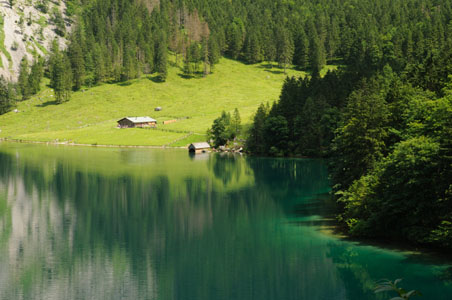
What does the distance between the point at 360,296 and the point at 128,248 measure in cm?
2242

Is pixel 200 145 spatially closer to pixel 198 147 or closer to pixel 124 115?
pixel 198 147

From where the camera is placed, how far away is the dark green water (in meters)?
35.8

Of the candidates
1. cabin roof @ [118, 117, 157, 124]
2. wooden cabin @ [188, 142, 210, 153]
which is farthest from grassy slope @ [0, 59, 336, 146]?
wooden cabin @ [188, 142, 210, 153]

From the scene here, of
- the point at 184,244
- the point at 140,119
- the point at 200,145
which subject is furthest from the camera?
the point at 140,119

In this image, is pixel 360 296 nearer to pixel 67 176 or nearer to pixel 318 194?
pixel 318 194

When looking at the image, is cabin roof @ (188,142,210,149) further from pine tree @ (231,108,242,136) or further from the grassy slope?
pine tree @ (231,108,242,136)

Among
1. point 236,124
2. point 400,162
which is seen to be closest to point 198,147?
point 236,124

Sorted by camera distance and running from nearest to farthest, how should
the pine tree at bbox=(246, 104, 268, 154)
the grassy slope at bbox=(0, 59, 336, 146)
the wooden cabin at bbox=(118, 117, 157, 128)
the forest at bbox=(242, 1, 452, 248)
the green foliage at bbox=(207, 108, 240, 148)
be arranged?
the forest at bbox=(242, 1, 452, 248) < the pine tree at bbox=(246, 104, 268, 154) < the green foliage at bbox=(207, 108, 240, 148) < the grassy slope at bbox=(0, 59, 336, 146) < the wooden cabin at bbox=(118, 117, 157, 128)

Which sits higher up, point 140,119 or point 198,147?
point 140,119

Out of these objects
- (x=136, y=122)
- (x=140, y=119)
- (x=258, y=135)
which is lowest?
(x=258, y=135)

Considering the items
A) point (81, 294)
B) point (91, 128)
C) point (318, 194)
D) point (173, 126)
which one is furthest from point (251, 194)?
point (91, 128)

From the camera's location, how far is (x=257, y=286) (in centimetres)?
3606

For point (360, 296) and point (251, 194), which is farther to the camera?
point (251, 194)

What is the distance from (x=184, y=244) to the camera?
47.0 m
